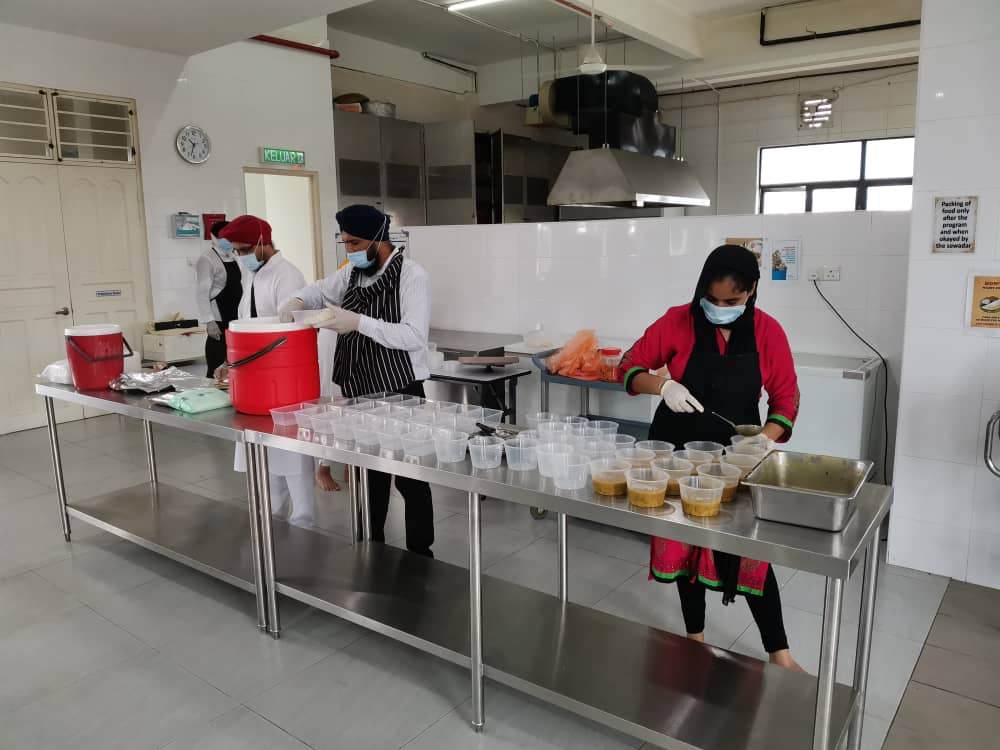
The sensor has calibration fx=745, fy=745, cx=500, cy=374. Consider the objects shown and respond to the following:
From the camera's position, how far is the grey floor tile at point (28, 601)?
114 inches

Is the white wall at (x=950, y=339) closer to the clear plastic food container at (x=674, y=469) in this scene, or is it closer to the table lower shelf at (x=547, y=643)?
the table lower shelf at (x=547, y=643)

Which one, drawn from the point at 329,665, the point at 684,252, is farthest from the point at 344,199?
the point at 329,665

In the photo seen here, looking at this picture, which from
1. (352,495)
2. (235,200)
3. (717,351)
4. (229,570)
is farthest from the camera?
(235,200)

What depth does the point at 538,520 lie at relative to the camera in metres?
3.89

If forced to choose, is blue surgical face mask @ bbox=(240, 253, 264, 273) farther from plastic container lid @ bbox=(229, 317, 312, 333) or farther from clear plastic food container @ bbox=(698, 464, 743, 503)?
clear plastic food container @ bbox=(698, 464, 743, 503)

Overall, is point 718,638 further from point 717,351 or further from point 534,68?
point 534,68

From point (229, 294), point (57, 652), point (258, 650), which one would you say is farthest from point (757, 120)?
point (57, 652)

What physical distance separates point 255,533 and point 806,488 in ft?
6.15

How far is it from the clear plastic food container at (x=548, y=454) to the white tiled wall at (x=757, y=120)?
8.05 meters

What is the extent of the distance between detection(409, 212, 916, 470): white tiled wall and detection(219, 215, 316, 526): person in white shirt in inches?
69.0

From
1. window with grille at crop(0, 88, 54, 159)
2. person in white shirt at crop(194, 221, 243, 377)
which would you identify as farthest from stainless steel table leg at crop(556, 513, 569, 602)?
window with grille at crop(0, 88, 54, 159)

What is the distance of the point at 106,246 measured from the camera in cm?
630

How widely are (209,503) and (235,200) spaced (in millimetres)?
4348

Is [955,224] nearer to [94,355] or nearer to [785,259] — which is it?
[785,259]
